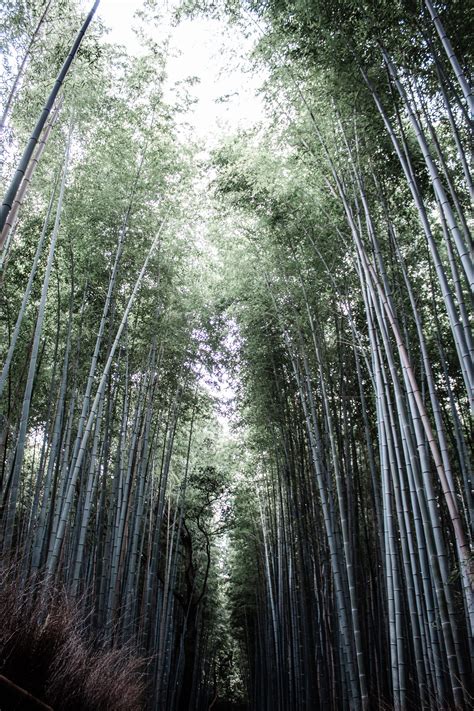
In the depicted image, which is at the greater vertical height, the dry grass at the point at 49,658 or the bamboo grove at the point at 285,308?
the bamboo grove at the point at 285,308

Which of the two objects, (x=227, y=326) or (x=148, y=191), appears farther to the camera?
(x=227, y=326)

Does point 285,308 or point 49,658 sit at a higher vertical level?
point 285,308

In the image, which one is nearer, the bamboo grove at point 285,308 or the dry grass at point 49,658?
the dry grass at point 49,658

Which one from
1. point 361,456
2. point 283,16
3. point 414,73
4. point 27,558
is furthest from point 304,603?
point 283,16

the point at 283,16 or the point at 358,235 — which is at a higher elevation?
the point at 283,16

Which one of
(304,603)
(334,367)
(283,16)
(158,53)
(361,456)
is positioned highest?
(158,53)

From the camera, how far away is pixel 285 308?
5789 millimetres

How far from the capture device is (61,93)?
404 centimetres

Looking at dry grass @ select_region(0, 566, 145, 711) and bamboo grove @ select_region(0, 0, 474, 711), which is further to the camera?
bamboo grove @ select_region(0, 0, 474, 711)

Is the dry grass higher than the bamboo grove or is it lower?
lower

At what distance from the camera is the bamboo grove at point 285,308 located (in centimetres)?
280

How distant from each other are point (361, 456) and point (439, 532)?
14.4 ft

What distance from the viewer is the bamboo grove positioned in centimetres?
280

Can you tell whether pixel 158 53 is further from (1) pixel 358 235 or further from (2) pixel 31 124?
(1) pixel 358 235
